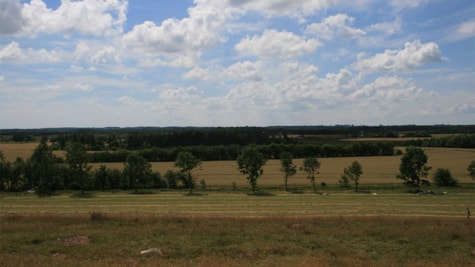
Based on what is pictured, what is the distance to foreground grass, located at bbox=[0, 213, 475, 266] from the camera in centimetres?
1330

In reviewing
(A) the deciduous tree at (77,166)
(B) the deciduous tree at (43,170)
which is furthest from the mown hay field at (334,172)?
(B) the deciduous tree at (43,170)

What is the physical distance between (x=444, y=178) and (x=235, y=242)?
64.4 metres

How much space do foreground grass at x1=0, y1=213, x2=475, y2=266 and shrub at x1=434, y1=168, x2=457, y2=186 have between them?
5172 centimetres

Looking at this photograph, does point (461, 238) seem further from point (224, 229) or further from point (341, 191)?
point (341, 191)

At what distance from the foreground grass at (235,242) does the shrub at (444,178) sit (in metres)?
51.7

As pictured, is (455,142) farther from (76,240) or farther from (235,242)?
(76,240)

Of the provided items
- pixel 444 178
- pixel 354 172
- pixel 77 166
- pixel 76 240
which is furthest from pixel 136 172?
pixel 444 178

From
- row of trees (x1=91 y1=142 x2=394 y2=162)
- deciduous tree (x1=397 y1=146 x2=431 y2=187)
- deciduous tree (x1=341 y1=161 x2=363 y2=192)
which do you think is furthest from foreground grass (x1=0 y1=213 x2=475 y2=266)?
row of trees (x1=91 y1=142 x2=394 y2=162)

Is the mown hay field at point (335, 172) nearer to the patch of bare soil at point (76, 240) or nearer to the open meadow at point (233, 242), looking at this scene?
the open meadow at point (233, 242)

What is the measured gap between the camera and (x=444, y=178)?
67.9m

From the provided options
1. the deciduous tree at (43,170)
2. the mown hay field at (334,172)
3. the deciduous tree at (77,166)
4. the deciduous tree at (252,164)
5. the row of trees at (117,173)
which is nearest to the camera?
the deciduous tree at (43,170)

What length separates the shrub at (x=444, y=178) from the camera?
221ft

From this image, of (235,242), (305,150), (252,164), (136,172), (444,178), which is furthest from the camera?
(305,150)

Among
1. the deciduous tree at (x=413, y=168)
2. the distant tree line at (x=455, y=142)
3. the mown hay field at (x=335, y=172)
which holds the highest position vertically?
the distant tree line at (x=455, y=142)
